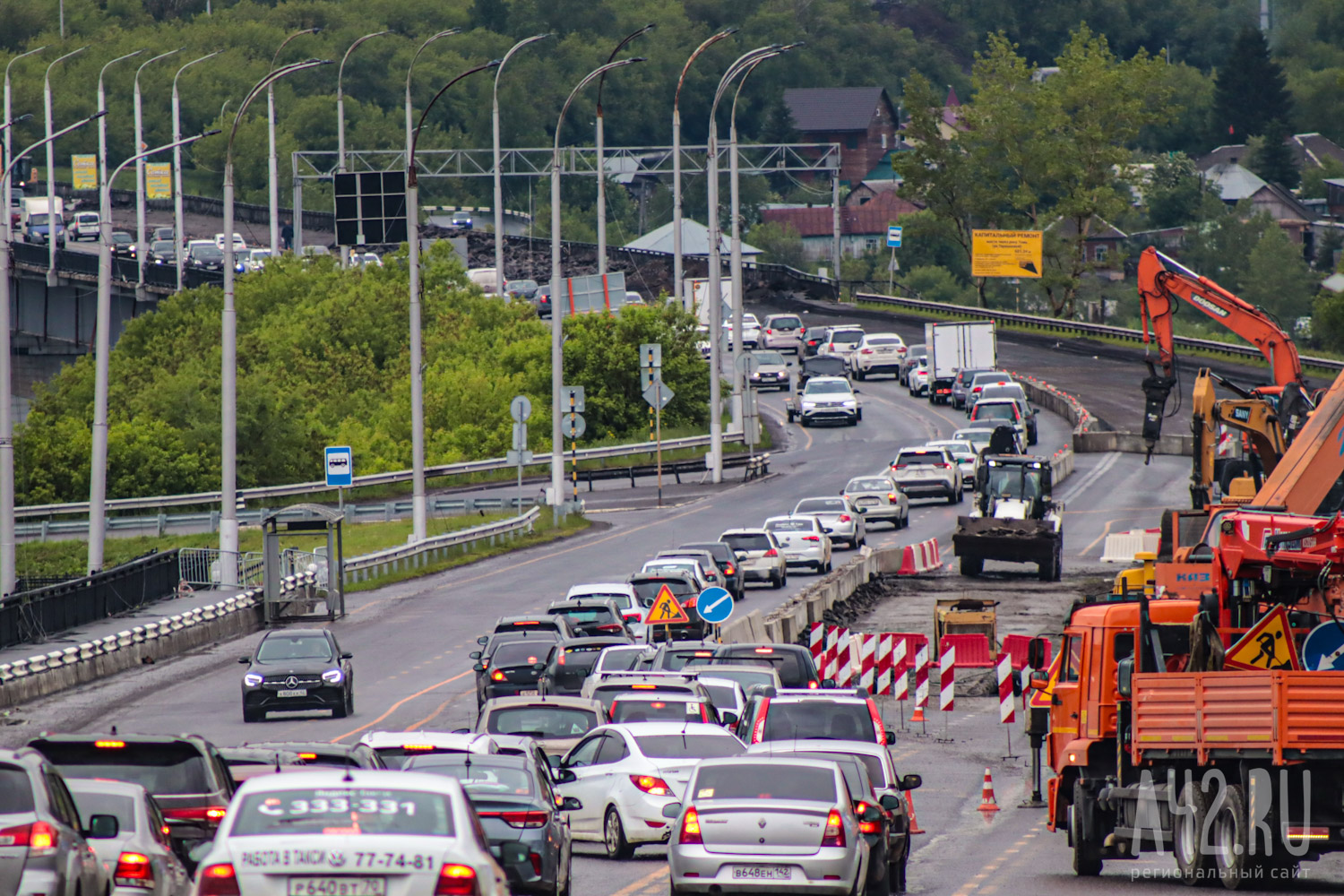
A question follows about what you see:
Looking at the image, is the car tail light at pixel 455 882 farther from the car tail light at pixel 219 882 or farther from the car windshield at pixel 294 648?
the car windshield at pixel 294 648

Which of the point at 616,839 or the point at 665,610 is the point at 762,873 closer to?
the point at 616,839

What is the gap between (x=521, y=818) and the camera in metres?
16.3

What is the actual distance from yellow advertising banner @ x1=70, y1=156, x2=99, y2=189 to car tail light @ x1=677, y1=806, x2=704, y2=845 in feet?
374

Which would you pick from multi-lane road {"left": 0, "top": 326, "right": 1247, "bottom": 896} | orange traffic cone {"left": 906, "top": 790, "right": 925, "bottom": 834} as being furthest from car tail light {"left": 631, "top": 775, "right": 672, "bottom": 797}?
orange traffic cone {"left": 906, "top": 790, "right": 925, "bottom": 834}

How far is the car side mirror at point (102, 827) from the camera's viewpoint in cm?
1323

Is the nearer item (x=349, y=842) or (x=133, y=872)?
(x=349, y=842)

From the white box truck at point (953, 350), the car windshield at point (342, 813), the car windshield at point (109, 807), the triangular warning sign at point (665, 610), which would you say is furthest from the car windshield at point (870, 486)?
the car windshield at point (342, 813)

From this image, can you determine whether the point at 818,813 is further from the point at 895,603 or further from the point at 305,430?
the point at 305,430

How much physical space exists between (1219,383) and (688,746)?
1628cm

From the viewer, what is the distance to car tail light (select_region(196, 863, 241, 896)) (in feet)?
35.8

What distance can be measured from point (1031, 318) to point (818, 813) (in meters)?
95.5

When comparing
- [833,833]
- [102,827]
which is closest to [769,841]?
[833,833]

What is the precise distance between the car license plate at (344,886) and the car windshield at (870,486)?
1785 inches

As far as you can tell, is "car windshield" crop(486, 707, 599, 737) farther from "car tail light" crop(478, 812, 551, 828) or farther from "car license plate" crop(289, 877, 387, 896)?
"car license plate" crop(289, 877, 387, 896)
